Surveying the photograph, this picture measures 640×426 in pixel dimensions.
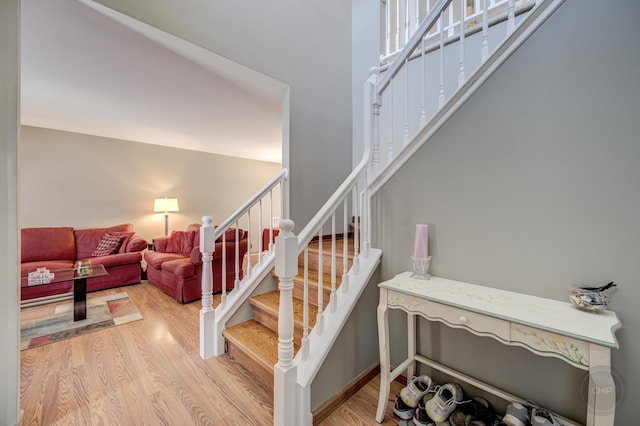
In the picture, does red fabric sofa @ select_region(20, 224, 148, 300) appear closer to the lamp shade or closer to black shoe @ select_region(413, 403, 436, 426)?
the lamp shade

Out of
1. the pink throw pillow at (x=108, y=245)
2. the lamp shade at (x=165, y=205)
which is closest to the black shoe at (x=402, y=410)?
the pink throw pillow at (x=108, y=245)

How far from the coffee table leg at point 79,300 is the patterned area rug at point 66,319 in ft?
0.21

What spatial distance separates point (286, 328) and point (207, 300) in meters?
1.09

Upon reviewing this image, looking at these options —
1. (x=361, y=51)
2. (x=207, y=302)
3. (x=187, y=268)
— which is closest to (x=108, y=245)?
(x=187, y=268)

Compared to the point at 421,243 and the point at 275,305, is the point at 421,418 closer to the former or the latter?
the point at 421,243

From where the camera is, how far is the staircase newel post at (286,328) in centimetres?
128

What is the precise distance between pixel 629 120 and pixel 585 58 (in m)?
0.34

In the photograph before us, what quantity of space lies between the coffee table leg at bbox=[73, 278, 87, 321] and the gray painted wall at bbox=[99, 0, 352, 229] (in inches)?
98.3

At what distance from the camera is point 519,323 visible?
1.03 meters

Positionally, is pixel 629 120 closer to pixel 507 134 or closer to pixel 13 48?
pixel 507 134

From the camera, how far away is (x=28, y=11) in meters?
1.73

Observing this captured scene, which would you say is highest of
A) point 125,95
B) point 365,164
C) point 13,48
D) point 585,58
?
point 125,95

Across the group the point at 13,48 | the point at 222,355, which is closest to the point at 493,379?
the point at 222,355

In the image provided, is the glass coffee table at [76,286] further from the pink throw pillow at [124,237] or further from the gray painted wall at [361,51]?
the gray painted wall at [361,51]
